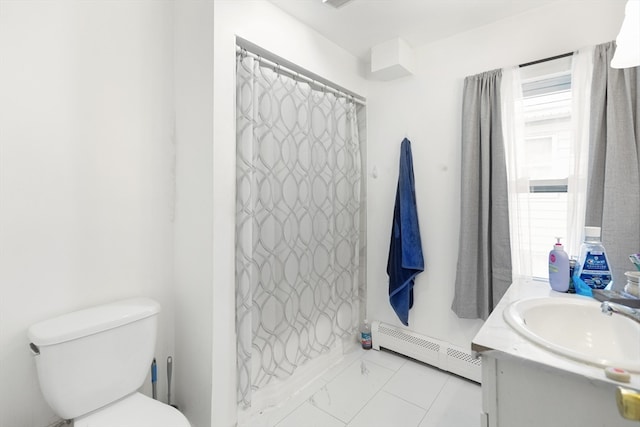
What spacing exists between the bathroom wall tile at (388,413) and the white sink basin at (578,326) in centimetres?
92

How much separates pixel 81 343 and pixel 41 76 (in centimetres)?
111

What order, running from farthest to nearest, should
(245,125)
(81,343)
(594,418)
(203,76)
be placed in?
(245,125) → (203,76) → (81,343) → (594,418)

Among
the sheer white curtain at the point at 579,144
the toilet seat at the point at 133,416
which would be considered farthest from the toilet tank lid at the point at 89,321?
the sheer white curtain at the point at 579,144

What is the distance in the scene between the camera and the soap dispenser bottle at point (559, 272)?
4.23 feet

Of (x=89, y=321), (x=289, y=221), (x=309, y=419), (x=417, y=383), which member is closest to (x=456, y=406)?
(x=417, y=383)

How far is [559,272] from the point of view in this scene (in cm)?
130

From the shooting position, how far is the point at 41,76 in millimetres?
1204

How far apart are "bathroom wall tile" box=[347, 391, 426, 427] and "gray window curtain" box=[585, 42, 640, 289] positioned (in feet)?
4.01

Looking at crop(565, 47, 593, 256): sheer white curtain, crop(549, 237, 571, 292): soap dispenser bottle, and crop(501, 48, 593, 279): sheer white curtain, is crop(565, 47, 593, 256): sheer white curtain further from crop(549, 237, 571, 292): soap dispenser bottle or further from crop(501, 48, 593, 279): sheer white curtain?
crop(549, 237, 571, 292): soap dispenser bottle

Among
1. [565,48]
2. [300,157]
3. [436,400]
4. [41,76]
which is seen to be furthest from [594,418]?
[41,76]

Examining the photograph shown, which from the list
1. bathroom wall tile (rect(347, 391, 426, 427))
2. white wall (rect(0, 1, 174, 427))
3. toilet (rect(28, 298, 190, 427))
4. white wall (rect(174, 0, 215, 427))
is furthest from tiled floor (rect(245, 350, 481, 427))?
white wall (rect(0, 1, 174, 427))

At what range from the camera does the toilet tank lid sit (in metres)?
1.08

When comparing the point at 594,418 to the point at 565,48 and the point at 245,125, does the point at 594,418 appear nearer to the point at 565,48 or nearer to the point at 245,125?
the point at 245,125

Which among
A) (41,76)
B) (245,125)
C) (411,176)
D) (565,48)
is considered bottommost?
(411,176)
